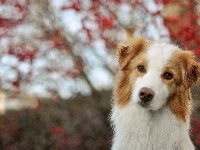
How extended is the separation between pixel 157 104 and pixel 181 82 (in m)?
0.35

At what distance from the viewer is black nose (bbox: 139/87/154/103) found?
14.7 feet

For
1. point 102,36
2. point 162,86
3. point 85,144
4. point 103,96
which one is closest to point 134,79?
point 162,86

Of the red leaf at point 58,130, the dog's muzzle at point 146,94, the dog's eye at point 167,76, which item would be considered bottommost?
the red leaf at point 58,130

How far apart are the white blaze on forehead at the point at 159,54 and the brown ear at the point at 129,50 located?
129 millimetres

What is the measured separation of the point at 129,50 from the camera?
4965mm

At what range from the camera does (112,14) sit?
8.22 metres

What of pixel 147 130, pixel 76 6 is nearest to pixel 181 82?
pixel 147 130

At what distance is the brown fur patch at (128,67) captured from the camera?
4.83 meters

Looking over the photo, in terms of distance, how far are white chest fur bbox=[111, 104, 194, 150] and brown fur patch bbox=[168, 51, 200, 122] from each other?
0.26 ft

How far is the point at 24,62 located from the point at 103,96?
1603mm

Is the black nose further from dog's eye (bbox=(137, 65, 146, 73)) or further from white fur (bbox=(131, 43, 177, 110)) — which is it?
dog's eye (bbox=(137, 65, 146, 73))

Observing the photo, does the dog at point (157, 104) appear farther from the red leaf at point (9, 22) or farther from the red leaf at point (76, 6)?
the red leaf at point (9, 22)

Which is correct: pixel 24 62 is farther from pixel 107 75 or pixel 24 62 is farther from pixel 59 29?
pixel 107 75

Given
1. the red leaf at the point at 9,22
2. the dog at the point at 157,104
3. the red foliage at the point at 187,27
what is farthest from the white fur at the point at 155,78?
the red leaf at the point at 9,22
